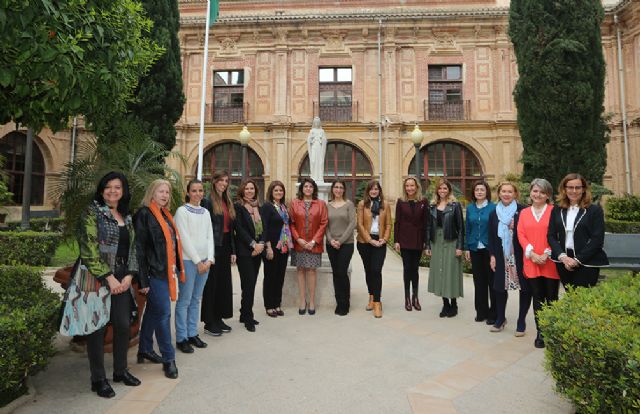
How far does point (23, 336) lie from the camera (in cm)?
257

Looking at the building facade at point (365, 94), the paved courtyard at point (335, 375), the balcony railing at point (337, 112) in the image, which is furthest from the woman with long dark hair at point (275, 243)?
the balcony railing at point (337, 112)

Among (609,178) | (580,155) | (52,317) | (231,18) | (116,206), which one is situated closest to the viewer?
(52,317)

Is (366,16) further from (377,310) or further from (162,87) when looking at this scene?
(377,310)

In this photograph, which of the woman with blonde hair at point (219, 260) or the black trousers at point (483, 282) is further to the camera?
the black trousers at point (483, 282)

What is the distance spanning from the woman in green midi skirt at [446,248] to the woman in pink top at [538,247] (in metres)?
1.04

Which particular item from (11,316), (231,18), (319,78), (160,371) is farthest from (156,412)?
(231,18)

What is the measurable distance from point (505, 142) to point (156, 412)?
62.6ft

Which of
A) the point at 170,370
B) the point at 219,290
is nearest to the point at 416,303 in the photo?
the point at 219,290

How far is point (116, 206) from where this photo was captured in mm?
3211

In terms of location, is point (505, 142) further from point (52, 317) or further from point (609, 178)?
point (52, 317)

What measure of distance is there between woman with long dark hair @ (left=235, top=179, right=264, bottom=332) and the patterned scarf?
30 centimetres

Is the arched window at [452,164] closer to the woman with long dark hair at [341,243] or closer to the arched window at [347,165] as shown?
the arched window at [347,165]

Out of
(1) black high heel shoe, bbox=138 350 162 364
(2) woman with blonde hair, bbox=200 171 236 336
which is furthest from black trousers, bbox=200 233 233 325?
(1) black high heel shoe, bbox=138 350 162 364

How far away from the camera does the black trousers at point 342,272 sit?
5.35 meters
